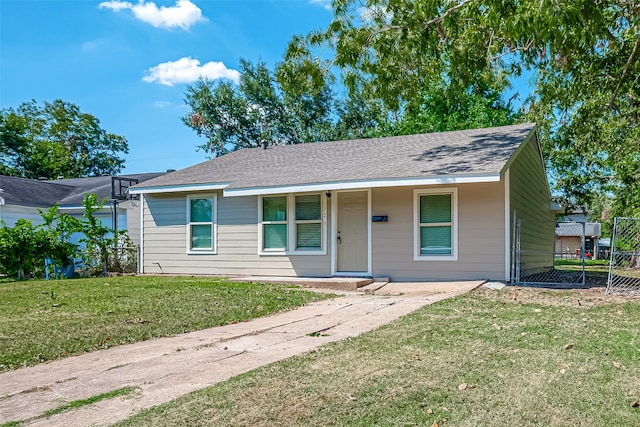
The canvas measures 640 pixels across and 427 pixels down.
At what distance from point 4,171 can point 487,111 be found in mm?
31539

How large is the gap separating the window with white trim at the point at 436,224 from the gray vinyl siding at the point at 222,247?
2139mm

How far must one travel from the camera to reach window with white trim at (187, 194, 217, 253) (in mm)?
12930

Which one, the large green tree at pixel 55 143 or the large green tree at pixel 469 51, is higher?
the large green tree at pixel 55 143

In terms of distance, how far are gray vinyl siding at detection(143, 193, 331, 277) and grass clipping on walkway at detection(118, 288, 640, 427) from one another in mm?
6190

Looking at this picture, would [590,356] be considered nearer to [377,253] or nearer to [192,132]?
[377,253]

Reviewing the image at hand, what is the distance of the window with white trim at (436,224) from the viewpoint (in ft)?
34.0

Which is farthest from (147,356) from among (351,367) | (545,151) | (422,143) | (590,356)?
(545,151)

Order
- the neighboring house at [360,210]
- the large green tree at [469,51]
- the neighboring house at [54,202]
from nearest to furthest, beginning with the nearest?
1. the large green tree at [469,51]
2. the neighboring house at [360,210]
3. the neighboring house at [54,202]

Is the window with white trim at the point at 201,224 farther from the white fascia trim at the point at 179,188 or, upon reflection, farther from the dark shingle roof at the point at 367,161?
the dark shingle roof at the point at 367,161

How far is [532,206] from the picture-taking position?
44.0 ft

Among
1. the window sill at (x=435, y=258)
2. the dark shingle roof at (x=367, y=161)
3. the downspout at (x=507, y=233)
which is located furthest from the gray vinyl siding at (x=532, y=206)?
the window sill at (x=435, y=258)

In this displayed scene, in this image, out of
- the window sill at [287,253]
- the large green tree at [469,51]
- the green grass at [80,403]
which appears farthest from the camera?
the window sill at [287,253]

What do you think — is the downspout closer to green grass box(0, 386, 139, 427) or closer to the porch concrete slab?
the porch concrete slab

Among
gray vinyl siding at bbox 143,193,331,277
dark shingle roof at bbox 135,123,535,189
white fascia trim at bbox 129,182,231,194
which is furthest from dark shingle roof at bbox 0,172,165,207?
dark shingle roof at bbox 135,123,535,189
